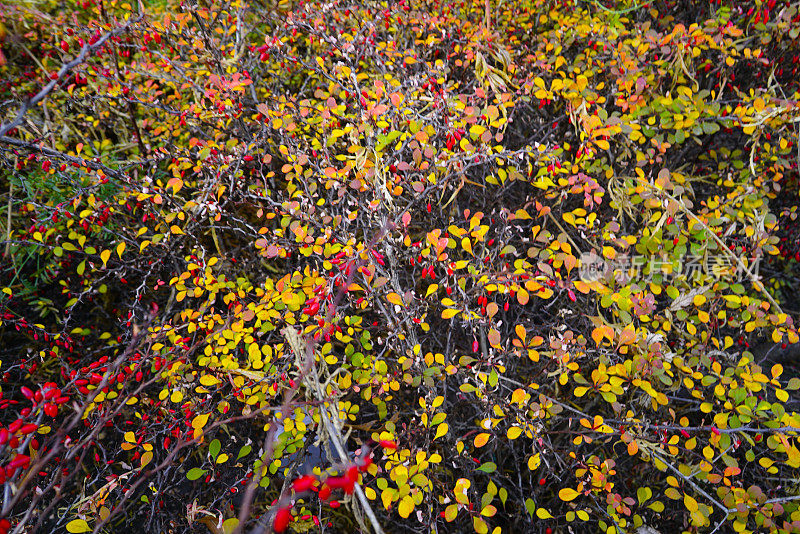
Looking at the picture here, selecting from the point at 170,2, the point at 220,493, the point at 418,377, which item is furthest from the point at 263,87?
the point at 220,493

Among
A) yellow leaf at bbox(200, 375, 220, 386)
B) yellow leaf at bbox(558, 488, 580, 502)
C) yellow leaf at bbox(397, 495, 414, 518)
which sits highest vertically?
yellow leaf at bbox(200, 375, 220, 386)

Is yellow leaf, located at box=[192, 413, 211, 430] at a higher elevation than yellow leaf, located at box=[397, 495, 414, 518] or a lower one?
higher

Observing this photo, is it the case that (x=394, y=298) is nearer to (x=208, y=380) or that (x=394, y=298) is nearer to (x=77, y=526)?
(x=208, y=380)

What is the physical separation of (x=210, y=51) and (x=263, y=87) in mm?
406

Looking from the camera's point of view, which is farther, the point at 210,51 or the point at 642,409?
the point at 210,51

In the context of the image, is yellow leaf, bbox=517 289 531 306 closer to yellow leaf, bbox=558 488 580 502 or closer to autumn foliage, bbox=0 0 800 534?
autumn foliage, bbox=0 0 800 534

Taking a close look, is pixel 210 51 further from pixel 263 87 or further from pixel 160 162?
pixel 160 162

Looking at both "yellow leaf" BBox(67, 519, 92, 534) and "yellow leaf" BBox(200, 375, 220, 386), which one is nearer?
"yellow leaf" BBox(67, 519, 92, 534)

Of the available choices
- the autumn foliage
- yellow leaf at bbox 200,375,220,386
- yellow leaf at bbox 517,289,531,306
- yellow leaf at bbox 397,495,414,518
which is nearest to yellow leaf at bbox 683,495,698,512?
the autumn foliage

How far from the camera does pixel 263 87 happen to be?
3080 mm

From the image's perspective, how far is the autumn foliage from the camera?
2125mm

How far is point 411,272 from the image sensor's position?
105 inches

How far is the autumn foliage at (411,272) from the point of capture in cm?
212

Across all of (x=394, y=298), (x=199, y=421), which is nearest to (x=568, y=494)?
(x=394, y=298)
